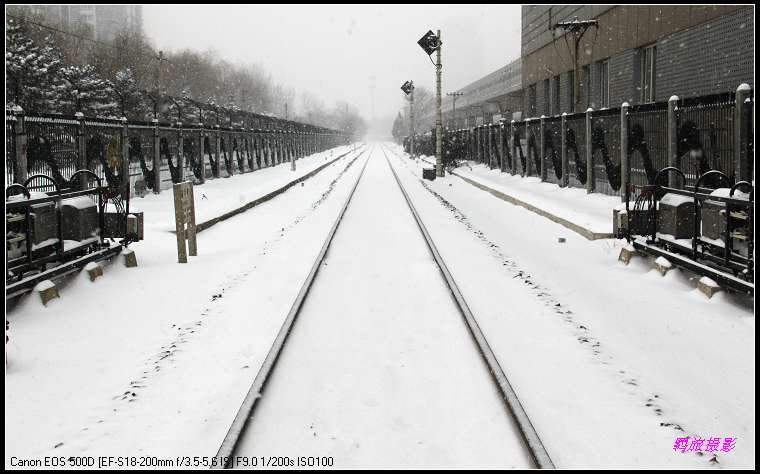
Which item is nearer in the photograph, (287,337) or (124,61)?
(287,337)

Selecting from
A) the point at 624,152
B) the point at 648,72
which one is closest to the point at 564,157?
the point at 624,152

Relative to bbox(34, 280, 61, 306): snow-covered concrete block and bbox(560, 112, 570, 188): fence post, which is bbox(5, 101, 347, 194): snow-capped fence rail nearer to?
bbox(34, 280, 61, 306): snow-covered concrete block

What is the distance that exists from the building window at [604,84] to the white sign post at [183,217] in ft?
103

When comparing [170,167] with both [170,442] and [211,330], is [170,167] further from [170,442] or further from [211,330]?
[170,442]

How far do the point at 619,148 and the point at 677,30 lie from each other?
14.2 metres

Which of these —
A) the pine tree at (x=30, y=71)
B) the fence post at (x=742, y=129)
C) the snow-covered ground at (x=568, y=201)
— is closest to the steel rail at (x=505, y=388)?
the snow-covered ground at (x=568, y=201)

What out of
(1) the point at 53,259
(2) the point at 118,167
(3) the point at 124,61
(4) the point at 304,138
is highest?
(3) the point at 124,61

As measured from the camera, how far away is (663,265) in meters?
8.77

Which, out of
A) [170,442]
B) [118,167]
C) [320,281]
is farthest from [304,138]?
[170,442]

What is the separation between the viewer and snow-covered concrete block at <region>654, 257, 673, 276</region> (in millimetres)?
8734

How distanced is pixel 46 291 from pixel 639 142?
1345 centimetres

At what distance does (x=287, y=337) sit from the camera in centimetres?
620

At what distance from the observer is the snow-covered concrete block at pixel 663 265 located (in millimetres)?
8734

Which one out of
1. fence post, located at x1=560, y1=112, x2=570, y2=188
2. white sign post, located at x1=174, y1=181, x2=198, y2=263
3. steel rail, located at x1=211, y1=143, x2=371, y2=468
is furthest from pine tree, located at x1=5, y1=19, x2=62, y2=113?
steel rail, located at x1=211, y1=143, x2=371, y2=468
